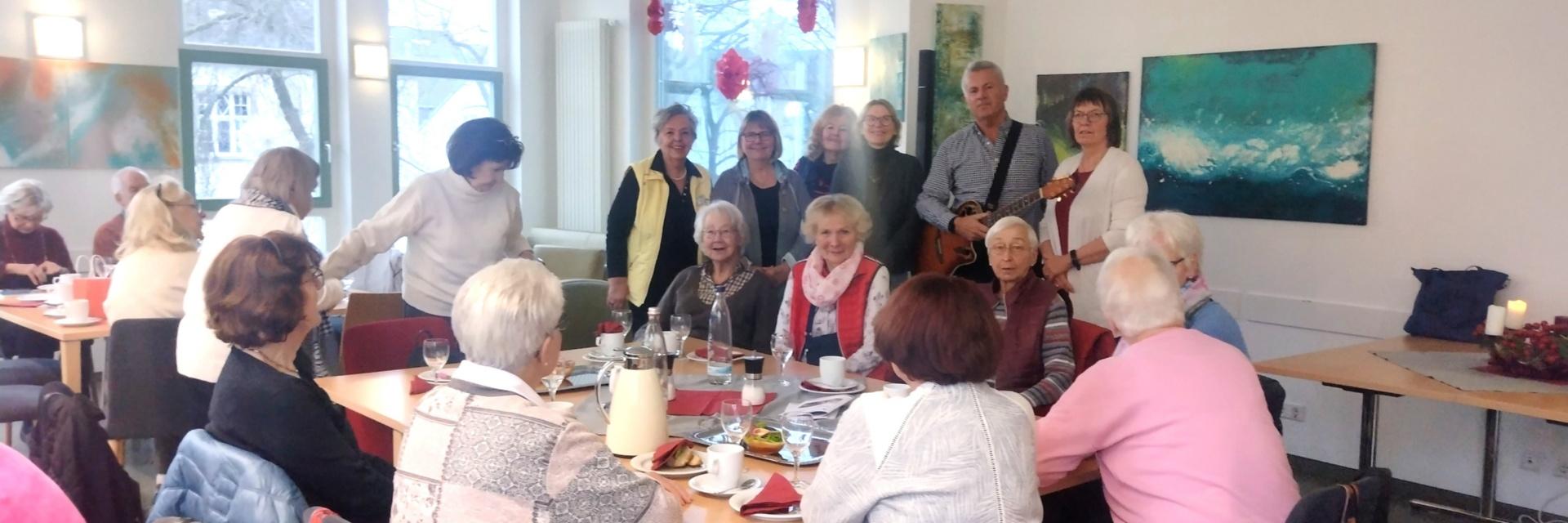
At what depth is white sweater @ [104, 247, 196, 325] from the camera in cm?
406

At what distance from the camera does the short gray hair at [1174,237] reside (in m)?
3.43

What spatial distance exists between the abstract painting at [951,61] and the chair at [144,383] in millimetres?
3507

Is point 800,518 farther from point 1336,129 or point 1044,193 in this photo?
point 1336,129

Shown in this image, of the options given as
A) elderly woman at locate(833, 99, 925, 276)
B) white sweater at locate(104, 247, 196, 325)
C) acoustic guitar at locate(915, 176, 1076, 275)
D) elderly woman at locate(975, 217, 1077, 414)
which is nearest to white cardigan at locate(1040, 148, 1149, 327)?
acoustic guitar at locate(915, 176, 1076, 275)

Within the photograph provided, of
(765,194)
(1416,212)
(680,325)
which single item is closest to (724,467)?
(680,325)

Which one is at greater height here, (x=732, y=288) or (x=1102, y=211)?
(x=1102, y=211)

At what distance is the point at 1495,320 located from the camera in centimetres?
411

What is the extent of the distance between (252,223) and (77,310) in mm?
1480

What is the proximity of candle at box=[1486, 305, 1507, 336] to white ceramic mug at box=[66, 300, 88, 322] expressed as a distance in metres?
5.09

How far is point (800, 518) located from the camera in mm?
2158

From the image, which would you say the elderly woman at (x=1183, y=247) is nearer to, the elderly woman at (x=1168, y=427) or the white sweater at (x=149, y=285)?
the elderly woman at (x=1168, y=427)

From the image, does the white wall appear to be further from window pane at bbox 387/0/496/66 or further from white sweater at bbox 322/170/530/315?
window pane at bbox 387/0/496/66

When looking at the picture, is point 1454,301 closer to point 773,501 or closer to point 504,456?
point 773,501

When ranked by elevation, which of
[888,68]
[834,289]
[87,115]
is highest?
[888,68]
